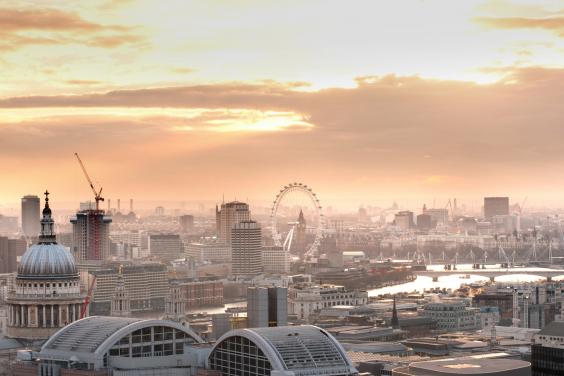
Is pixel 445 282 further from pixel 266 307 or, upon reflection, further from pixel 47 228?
pixel 266 307

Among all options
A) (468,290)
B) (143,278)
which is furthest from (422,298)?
(143,278)

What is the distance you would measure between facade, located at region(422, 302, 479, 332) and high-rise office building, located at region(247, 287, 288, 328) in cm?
3837

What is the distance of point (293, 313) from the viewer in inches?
4102

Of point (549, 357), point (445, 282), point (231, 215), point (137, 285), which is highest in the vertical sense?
point (231, 215)

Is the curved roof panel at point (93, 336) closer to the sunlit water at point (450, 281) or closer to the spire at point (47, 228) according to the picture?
the spire at point (47, 228)

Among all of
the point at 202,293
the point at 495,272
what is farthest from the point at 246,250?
the point at 495,272

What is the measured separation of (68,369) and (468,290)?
85.3 meters

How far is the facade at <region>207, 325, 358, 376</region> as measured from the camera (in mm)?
39375

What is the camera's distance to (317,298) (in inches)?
4380

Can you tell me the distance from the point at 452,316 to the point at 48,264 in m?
41.3

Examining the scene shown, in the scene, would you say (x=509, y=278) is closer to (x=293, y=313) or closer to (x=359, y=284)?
(x=359, y=284)

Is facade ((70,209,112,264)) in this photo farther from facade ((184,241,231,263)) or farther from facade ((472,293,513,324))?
facade ((184,241,231,263))

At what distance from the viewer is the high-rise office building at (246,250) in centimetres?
14888

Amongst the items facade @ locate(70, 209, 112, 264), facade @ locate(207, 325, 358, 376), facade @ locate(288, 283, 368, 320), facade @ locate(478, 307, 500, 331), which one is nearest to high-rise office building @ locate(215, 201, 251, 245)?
facade @ locate(70, 209, 112, 264)
